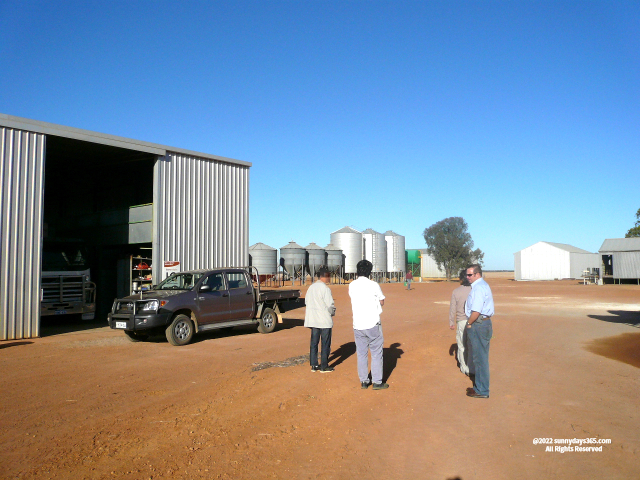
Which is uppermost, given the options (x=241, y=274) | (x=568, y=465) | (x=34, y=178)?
(x=34, y=178)

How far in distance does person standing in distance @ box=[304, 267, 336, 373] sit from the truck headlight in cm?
480

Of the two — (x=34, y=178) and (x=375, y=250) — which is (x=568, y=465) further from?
(x=375, y=250)

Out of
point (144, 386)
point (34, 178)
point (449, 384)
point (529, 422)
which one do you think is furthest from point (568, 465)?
point (34, 178)

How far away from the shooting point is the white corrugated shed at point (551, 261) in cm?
6896

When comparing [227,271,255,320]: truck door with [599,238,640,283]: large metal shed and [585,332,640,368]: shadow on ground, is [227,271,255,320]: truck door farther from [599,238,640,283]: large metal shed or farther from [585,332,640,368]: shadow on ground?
[599,238,640,283]: large metal shed

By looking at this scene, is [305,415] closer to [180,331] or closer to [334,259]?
[180,331]

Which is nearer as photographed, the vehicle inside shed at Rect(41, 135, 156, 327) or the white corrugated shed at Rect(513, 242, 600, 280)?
the vehicle inside shed at Rect(41, 135, 156, 327)

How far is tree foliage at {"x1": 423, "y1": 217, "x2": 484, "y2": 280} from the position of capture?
75312 millimetres

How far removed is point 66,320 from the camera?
1902 centimetres

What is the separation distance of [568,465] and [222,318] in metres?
9.85

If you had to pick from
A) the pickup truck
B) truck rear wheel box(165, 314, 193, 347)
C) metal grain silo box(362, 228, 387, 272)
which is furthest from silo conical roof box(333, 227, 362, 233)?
truck rear wheel box(165, 314, 193, 347)

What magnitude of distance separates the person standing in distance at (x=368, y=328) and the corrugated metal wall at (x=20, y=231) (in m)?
10.5

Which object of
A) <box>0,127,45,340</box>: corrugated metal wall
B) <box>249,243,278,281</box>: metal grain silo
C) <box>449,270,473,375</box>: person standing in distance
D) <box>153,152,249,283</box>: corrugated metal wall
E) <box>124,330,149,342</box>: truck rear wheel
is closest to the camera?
<box>449,270,473,375</box>: person standing in distance

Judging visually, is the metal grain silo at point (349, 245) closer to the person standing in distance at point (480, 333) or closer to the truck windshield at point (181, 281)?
the truck windshield at point (181, 281)
